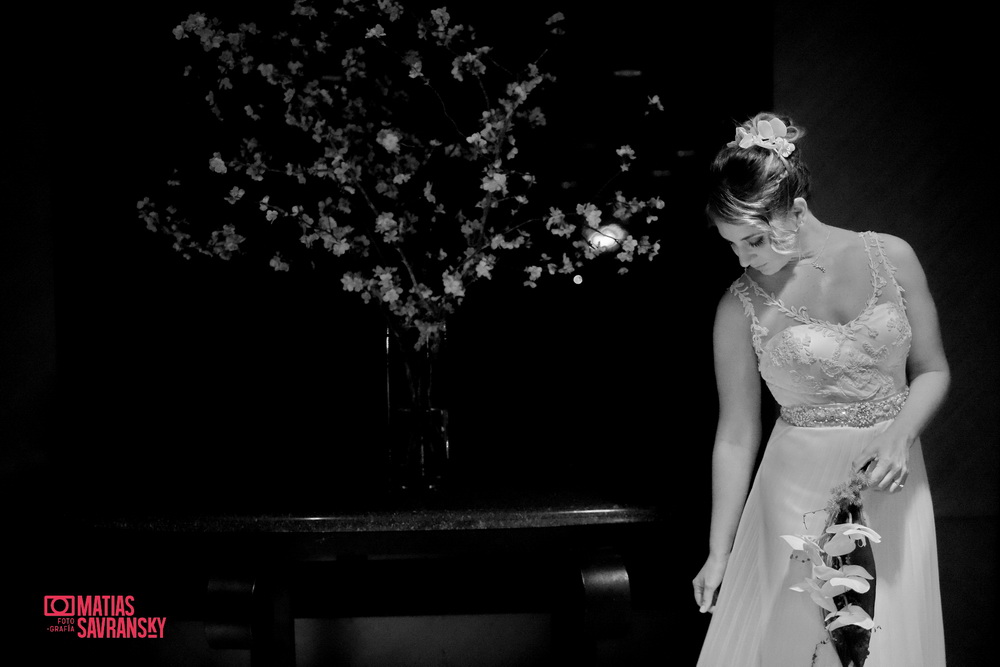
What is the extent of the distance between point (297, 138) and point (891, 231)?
1928mm

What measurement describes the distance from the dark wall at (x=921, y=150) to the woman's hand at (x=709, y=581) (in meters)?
0.93

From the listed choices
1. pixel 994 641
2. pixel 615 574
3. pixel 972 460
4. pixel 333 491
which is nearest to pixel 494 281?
pixel 333 491

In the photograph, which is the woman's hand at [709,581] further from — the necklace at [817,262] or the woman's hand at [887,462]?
the necklace at [817,262]

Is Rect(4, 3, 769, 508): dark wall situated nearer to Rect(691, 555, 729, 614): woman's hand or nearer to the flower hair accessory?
Rect(691, 555, 729, 614): woman's hand

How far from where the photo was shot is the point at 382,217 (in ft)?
6.59

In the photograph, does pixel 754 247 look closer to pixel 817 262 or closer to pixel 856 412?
pixel 817 262

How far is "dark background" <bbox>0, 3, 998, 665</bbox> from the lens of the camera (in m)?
2.28

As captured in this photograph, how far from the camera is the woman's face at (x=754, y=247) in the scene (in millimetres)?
1659

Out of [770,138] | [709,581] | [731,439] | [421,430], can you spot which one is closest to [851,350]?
[731,439]

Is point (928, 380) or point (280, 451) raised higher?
point (928, 380)

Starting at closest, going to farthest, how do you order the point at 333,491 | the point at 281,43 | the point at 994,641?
the point at 333,491, the point at 994,641, the point at 281,43

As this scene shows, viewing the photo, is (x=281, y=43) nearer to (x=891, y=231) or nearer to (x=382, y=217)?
(x=382, y=217)

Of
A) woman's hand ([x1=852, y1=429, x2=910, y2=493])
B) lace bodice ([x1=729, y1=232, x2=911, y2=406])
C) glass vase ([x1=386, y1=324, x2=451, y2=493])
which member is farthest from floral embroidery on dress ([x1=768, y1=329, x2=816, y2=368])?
glass vase ([x1=386, y1=324, x2=451, y2=493])
